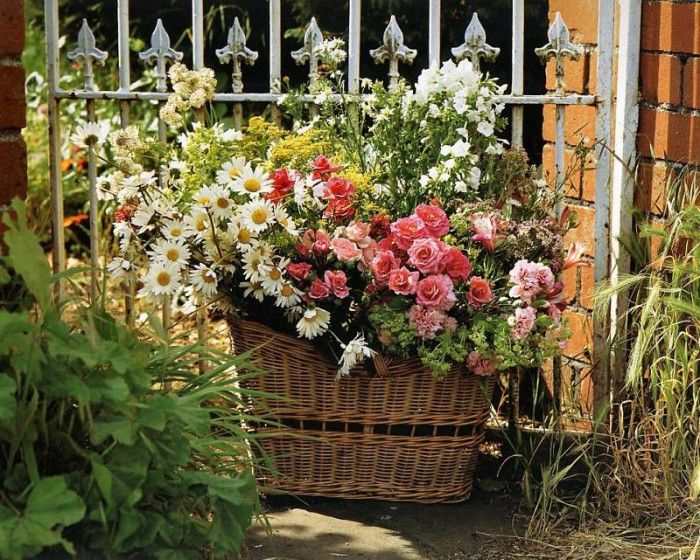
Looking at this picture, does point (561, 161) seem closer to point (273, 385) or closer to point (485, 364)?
point (485, 364)

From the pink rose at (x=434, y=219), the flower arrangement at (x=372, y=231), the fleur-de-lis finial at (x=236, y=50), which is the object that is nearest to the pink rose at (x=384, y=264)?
the flower arrangement at (x=372, y=231)

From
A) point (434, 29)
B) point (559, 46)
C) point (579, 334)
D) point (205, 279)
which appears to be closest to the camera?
point (205, 279)

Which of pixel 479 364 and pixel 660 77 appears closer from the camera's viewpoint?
pixel 479 364

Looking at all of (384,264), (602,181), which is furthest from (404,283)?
(602,181)

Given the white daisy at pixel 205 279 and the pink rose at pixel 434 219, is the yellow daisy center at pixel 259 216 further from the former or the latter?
the pink rose at pixel 434 219

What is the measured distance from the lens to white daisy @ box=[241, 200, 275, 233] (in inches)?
116

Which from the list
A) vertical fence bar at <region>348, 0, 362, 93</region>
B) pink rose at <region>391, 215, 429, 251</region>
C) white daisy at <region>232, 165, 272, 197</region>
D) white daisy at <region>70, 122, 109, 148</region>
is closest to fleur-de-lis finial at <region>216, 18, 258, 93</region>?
vertical fence bar at <region>348, 0, 362, 93</region>

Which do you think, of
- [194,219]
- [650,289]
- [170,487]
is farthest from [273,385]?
[650,289]

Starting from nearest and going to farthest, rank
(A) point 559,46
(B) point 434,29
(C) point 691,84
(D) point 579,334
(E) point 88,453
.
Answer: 1. (E) point 88,453
2. (C) point 691,84
3. (A) point 559,46
4. (B) point 434,29
5. (D) point 579,334

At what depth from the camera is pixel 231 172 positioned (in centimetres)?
304

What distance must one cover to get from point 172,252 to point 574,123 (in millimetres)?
1352

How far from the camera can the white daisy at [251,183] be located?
2.98 m

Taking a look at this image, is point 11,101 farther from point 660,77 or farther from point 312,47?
point 660,77

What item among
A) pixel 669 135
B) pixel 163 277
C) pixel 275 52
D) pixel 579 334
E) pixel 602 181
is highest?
pixel 275 52
